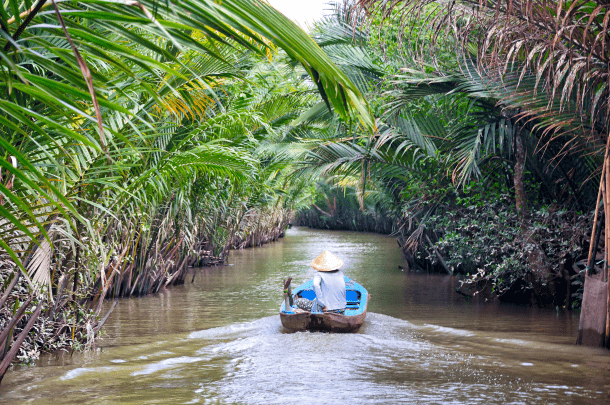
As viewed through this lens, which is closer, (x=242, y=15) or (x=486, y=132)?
(x=242, y=15)

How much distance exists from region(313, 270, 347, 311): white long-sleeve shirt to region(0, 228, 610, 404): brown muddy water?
63cm

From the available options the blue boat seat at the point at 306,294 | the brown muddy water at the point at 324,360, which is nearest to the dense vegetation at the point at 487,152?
the brown muddy water at the point at 324,360

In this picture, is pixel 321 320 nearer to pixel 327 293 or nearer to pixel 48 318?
pixel 327 293

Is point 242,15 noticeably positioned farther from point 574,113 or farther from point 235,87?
point 235,87

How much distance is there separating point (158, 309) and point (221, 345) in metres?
3.03

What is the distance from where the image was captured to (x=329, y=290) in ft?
26.9

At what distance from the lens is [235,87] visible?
32.2 feet

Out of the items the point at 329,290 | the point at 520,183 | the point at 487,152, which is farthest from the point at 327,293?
the point at 520,183

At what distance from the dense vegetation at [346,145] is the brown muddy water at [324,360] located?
588 millimetres

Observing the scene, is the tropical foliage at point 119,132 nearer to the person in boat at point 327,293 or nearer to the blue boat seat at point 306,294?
the person in boat at point 327,293

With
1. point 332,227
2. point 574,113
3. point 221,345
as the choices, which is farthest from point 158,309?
point 332,227

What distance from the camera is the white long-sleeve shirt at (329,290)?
814 centimetres

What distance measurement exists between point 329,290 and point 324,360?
1.78 meters

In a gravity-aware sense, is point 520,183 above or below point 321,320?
above
